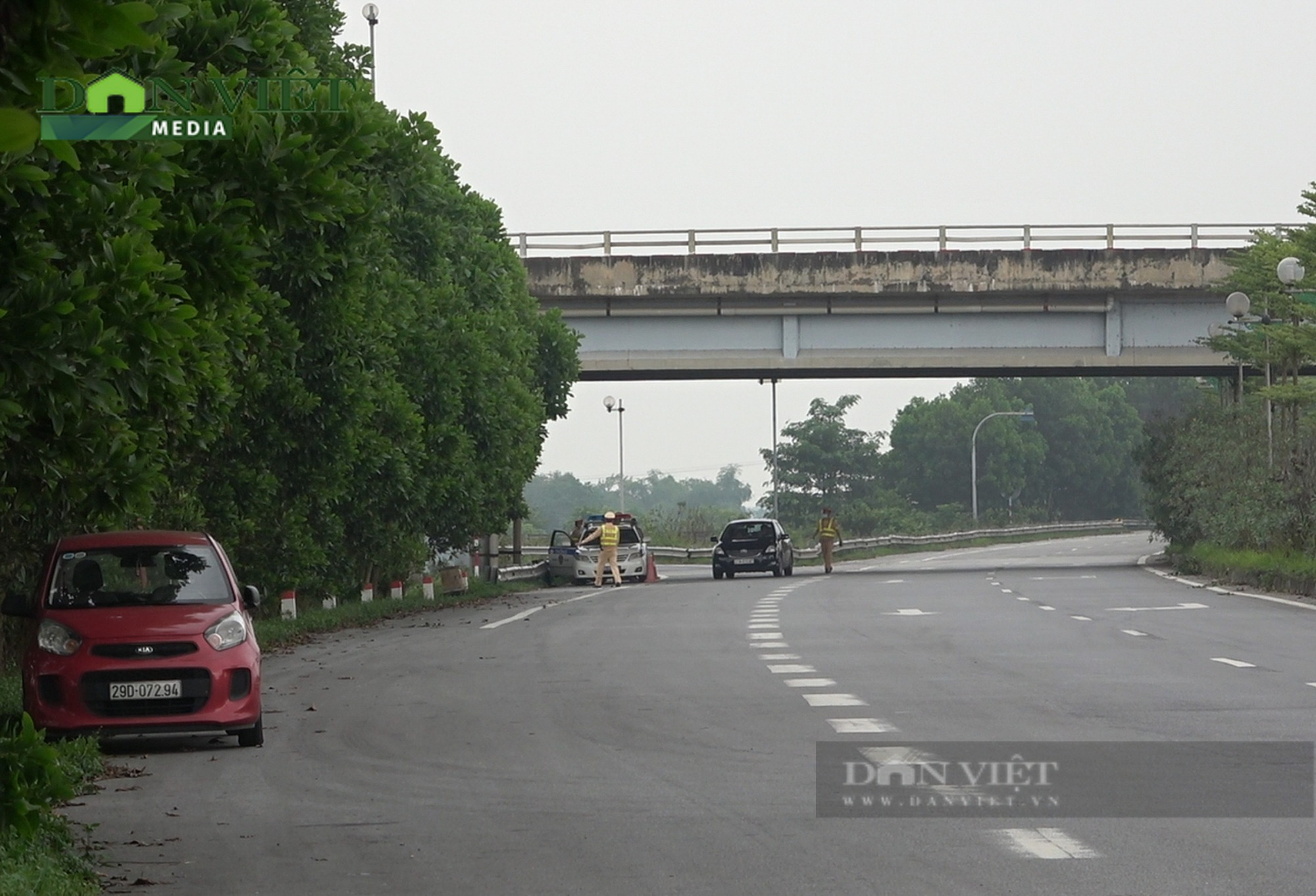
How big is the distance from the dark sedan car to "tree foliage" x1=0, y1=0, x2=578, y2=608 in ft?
40.5

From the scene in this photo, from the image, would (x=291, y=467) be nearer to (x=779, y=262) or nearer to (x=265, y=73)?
(x=265, y=73)

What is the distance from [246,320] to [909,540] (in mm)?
75354

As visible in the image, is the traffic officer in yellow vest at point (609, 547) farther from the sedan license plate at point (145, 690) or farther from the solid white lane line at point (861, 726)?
the sedan license plate at point (145, 690)

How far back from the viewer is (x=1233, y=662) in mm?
19438

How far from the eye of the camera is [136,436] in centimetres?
1622

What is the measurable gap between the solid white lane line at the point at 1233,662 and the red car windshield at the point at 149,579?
913 cm

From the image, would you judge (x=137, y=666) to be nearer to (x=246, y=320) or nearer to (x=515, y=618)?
(x=246, y=320)

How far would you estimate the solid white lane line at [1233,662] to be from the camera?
746 inches

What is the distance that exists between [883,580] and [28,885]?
133ft

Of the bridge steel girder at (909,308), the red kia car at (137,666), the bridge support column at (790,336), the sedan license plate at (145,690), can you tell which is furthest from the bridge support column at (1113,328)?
the sedan license plate at (145,690)

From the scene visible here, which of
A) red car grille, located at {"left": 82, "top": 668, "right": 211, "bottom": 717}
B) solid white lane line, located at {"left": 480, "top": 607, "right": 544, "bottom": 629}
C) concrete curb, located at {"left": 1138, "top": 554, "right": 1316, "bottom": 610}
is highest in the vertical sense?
red car grille, located at {"left": 82, "top": 668, "right": 211, "bottom": 717}

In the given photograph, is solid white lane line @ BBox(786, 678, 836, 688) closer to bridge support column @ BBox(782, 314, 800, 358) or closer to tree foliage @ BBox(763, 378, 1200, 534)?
bridge support column @ BBox(782, 314, 800, 358)

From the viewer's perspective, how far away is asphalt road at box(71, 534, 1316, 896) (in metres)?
8.52

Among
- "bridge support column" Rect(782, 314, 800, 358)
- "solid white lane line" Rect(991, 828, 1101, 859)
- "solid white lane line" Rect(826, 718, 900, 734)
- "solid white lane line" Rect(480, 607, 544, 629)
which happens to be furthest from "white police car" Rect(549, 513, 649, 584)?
"solid white lane line" Rect(991, 828, 1101, 859)
